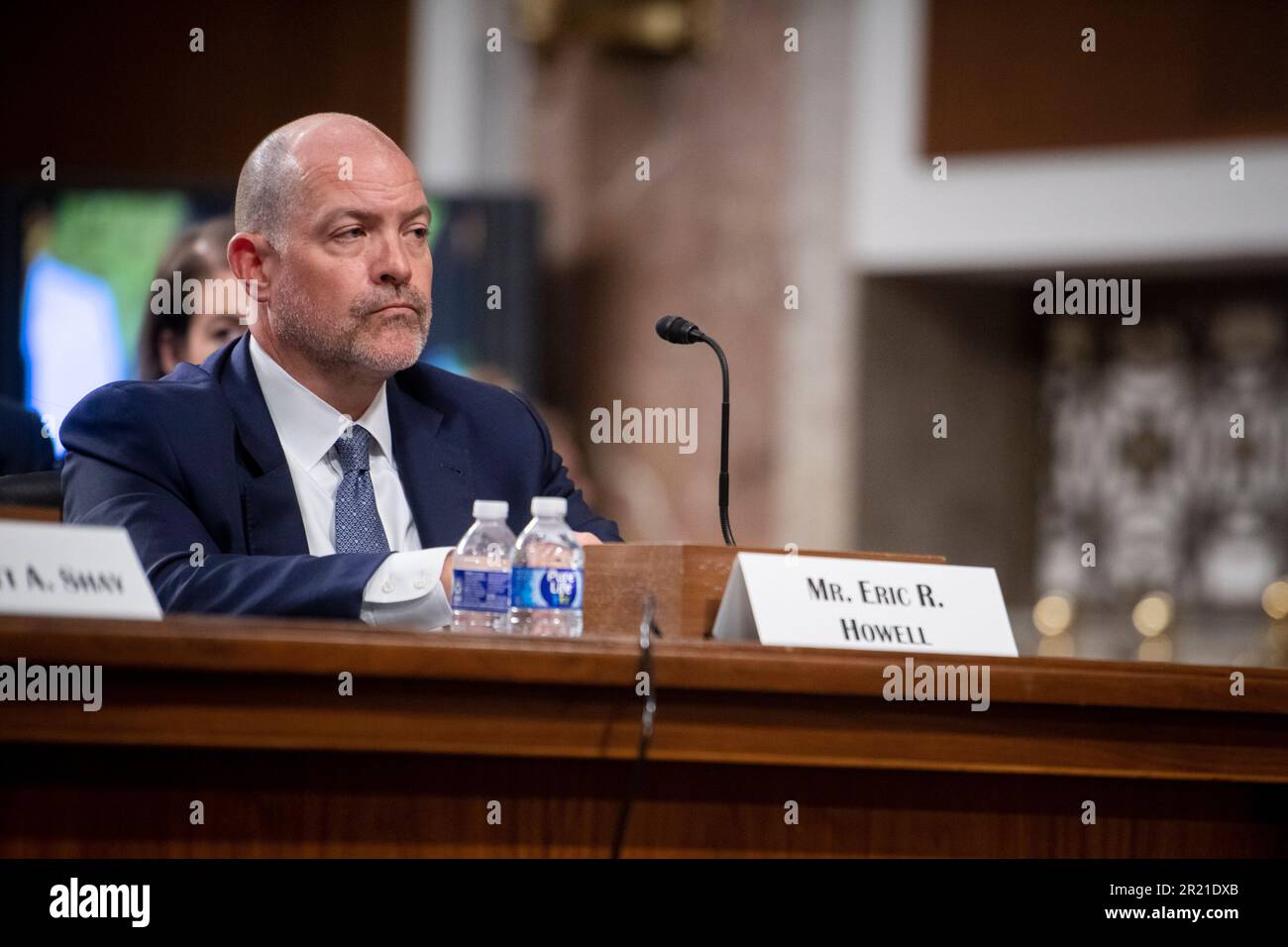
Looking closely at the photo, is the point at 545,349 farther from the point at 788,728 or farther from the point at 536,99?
the point at 788,728

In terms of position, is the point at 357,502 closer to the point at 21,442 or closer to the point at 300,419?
the point at 300,419

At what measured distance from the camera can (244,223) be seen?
2746 millimetres

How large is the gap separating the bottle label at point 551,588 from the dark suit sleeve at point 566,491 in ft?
2.16

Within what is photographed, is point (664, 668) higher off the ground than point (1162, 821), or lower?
higher

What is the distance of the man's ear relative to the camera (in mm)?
2715

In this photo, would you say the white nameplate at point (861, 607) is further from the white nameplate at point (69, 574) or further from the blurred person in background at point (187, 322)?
the blurred person in background at point (187, 322)

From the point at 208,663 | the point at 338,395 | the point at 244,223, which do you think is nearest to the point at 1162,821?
the point at 208,663

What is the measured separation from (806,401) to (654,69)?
1.38 meters

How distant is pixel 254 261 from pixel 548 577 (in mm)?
1021

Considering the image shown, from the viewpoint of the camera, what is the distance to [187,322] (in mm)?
3680

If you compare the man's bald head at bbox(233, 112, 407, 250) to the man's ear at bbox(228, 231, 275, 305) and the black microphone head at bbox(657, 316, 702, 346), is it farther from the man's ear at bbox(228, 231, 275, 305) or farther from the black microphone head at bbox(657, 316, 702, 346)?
the black microphone head at bbox(657, 316, 702, 346)

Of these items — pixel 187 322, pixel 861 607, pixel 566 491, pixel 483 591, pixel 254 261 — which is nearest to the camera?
pixel 861 607

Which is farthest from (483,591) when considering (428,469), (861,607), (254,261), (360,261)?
(254,261)

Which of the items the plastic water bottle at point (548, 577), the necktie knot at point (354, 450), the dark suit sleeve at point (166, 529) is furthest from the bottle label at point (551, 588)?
the necktie knot at point (354, 450)
